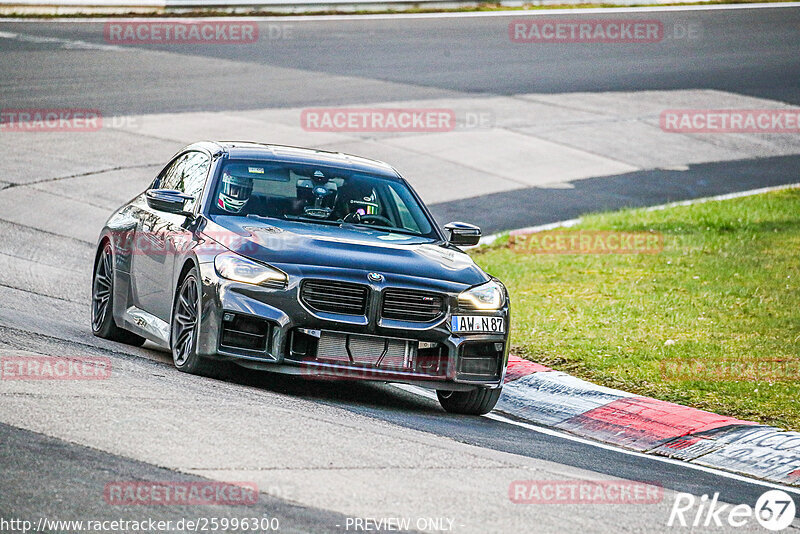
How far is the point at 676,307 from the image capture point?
12.8 meters

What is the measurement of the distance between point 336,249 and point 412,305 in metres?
0.63

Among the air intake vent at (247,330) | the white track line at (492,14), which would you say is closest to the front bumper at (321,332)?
the air intake vent at (247,330)

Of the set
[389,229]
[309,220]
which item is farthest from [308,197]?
[389,229]

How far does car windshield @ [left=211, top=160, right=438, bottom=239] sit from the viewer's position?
9.69 m

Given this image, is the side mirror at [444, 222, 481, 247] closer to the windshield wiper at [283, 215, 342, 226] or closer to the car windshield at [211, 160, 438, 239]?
the car windshield at [211, 160, 438, 239]

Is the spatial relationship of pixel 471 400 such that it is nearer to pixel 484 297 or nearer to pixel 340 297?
pixel 484 297

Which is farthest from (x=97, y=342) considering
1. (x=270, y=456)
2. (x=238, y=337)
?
(x=270, y=456)

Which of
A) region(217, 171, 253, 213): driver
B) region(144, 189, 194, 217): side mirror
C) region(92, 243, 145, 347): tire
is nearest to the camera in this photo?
region(144, 189, 194, 217): side mirror

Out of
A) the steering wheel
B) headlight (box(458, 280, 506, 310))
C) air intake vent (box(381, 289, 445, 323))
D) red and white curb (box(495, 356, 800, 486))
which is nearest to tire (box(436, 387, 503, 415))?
red and white curb (box(495, 356, 800, 486))

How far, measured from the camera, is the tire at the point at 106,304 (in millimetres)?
10617

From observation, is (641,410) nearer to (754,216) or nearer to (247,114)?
(754,216)

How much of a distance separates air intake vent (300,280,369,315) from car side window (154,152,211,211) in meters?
1.67

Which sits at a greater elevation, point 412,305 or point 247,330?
point 412,305

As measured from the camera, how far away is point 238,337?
8609mm
